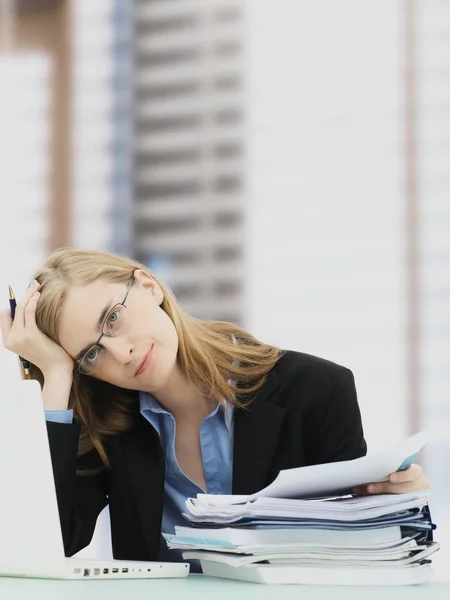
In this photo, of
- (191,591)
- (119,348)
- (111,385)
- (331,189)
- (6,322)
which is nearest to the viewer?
(191,591)

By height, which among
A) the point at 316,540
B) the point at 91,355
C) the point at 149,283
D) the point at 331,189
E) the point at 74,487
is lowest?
the point at 74,487

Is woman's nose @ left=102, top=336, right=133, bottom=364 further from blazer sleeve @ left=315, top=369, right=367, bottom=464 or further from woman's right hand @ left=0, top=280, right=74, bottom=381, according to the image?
blazer sleeve @ left=315, top=369, right=367, bottom=464

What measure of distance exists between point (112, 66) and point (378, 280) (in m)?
1.54

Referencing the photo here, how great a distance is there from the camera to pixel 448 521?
3.43 metres

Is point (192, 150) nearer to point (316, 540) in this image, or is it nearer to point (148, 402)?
point (148, 402)

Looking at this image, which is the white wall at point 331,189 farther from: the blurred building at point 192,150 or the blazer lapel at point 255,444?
the blazer lapel at point 255,444

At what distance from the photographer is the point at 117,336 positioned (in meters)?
1.51

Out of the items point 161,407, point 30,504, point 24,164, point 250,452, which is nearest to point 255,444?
point 250,452

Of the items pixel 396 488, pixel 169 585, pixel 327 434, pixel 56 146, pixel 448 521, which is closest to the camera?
pixel 169 585

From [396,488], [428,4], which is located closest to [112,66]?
[428,4]

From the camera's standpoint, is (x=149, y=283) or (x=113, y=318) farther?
(x=149, y=283)

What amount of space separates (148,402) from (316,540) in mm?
659

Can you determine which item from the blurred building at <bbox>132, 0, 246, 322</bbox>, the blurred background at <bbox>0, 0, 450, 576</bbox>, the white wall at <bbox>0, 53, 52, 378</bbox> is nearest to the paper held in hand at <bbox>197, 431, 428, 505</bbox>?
the blurred background at <bbox>0, 0, 450, 576</bbox>

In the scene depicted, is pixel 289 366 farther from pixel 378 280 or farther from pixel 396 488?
pixel 378 280
